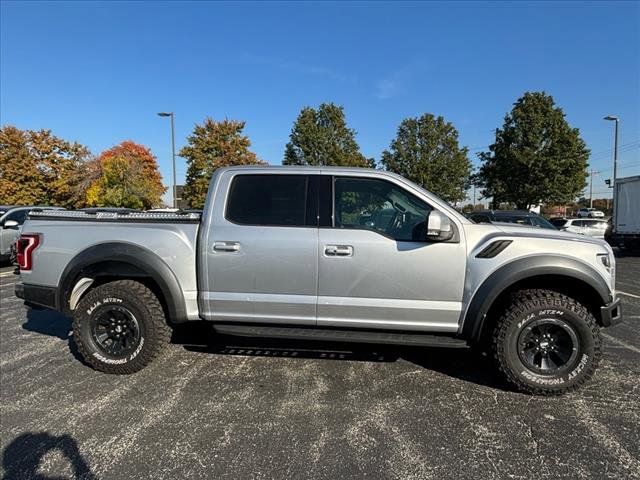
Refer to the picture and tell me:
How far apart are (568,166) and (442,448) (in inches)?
1117

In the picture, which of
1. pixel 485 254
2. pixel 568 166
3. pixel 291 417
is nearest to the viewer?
pixel 291 417

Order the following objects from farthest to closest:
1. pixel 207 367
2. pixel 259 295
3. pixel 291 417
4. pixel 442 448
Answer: pixel 207 367 → pixel 259 295 → pixel 291 417 → pixel 442 448

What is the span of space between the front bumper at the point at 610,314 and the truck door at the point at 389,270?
117 centimetres

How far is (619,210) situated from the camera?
15445 mm

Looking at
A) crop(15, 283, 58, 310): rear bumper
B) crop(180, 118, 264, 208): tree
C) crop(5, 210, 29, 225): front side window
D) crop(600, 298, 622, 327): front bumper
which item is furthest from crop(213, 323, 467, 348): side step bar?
crop(180, 118, 264, 208): tree

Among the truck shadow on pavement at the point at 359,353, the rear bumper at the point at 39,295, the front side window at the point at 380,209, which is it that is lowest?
the truck shadow on pavement at the point at 359,353

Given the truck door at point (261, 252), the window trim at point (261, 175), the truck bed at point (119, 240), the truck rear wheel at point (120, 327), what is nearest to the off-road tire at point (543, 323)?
the truck door at point (261, 252)

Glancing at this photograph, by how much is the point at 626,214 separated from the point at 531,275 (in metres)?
14.6

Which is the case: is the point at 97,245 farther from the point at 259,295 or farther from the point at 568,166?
the point at 568,166

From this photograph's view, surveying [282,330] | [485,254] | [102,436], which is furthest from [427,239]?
[102,436]

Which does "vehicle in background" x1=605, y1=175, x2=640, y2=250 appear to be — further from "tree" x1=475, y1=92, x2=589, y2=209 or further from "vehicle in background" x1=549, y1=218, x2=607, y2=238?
"tree" x1=475, y1=92, x2=589, y2=209

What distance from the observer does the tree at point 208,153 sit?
29.5m

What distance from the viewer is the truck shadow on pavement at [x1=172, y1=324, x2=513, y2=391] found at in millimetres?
4281

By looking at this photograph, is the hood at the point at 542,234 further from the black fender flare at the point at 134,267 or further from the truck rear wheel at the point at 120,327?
the truck rear wheel at the point at 120,327
